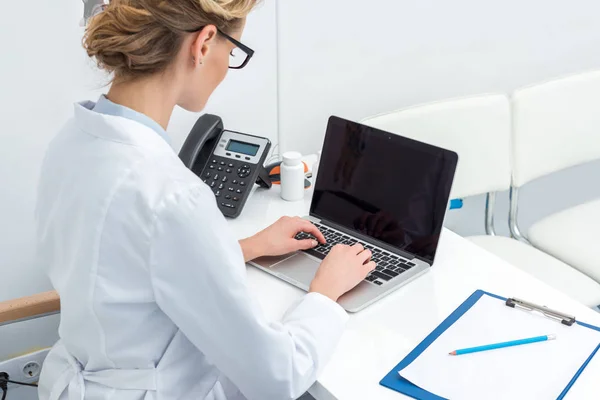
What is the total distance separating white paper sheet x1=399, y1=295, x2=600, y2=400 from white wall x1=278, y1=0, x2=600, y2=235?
1039mm

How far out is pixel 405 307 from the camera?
1161mm

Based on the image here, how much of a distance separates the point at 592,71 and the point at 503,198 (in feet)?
2.17

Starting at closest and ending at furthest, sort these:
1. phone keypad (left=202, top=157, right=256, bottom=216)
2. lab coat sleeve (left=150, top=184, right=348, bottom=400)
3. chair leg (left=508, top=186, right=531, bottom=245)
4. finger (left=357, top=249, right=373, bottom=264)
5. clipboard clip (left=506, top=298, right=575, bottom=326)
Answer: lab coat sleeve (left=150, top=184, right=348, bottom=400)
clipboard clip (left=506, top=298, right=575, bottom=326)
finger (left=357, top=249, right=373, bottom=264)
phone keypad (left=202, top=157, right=256, bottom=216)
chair leg (left=508, top=186, right=531, bottom=245)

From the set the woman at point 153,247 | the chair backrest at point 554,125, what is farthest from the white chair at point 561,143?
the woman at point 153,247

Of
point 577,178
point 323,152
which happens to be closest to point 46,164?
point 323,152

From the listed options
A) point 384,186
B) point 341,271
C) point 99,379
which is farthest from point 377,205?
point 99,379

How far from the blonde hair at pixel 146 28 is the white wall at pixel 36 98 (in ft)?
2.07

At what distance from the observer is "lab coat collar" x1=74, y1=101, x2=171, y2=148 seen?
2.89ft

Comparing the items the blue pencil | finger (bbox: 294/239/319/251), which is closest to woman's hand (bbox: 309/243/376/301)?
finger (bbox: 294/239/319/251)

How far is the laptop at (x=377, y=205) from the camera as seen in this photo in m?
1.25

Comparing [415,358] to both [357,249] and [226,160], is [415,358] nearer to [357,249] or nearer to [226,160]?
[357,249]

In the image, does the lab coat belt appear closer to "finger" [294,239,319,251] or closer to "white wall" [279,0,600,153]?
"finger" [294,239,319,251]

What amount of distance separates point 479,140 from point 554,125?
0.93ft

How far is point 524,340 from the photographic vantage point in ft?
3.41
